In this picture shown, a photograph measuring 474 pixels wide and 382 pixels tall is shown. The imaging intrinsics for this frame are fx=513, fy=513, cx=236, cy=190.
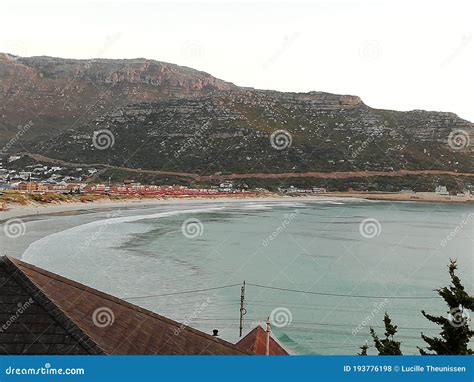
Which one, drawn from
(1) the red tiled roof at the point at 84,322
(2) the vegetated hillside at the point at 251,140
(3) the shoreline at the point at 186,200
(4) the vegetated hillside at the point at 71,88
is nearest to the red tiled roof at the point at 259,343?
(1) the red tiled roof at the point at 84,322

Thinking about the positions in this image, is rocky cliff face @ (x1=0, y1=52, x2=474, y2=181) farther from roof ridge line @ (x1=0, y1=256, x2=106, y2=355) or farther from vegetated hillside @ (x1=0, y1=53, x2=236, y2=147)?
roof ridge line @ (x1=0, y1=256, x2=106, y2=355)

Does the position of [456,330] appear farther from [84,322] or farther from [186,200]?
[186,200]

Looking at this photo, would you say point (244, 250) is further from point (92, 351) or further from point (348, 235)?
point (92, 351)

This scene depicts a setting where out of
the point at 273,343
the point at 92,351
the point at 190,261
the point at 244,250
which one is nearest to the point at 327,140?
the point at 244,250

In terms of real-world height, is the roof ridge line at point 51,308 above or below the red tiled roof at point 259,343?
below
